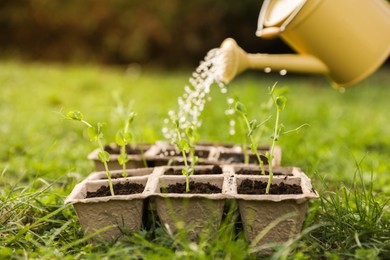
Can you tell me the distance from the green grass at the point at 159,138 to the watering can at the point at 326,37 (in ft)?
1.43

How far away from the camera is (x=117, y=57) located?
7703 millimetres

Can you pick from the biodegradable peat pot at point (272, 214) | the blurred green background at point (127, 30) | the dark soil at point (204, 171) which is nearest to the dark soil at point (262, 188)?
the biodegradable peat pot at point (272, 214)

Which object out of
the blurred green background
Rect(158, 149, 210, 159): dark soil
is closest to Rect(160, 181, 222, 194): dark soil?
Rect(158, 149, 210, 159): dark soil

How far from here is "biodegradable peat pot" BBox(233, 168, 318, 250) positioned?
1706 millimetres

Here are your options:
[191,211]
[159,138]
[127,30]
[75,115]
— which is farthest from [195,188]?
[127,30]

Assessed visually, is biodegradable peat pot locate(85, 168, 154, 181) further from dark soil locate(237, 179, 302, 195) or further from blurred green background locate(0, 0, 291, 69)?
blurred green background locate(0, 0, 291, 69)

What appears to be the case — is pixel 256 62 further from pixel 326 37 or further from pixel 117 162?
pixel 117 162

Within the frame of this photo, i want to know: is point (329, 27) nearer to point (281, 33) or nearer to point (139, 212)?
point (281, 33)

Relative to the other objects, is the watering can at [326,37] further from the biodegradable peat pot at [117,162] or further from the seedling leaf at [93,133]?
the seedling leaf at [93,133]

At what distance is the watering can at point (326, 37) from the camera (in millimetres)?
2318

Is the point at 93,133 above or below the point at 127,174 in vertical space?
above

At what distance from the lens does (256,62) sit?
243 cm

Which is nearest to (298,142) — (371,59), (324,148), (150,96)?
(324,148)

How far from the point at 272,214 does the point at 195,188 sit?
11.3 inches
